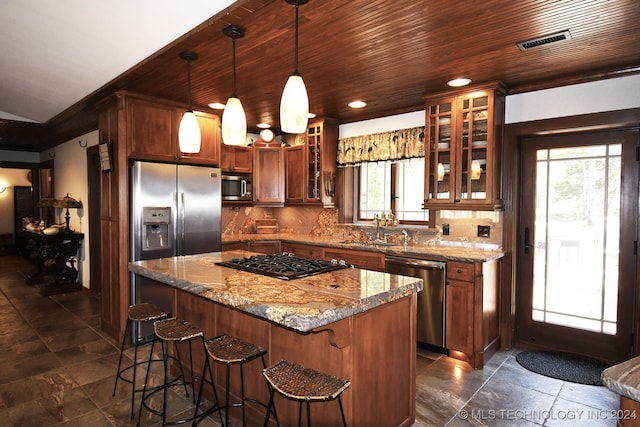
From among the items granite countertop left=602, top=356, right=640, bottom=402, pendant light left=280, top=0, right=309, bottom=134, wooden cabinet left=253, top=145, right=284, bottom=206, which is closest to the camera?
granite countertop left=602, top=356, right=640, bottom=402

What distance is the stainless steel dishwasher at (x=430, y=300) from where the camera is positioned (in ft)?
11.5

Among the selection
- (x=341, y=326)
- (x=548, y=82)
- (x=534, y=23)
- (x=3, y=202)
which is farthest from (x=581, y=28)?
(x=3, y=202)

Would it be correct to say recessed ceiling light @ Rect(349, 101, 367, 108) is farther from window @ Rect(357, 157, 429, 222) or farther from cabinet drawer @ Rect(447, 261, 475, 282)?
cabinet drawer @ Rect(447, 261, 475, 282)

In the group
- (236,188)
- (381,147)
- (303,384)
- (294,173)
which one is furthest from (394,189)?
(303,384)

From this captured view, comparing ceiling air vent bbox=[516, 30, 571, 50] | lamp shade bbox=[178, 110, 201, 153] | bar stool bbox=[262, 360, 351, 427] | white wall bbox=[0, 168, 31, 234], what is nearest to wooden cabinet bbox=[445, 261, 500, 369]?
ceiling air vent bbox=[516, 30, 571, 50]

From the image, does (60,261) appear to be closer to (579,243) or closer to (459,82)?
(459,82)

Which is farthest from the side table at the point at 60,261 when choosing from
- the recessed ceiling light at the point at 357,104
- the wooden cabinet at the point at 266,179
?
the recessed ceiling light at the point at 357,104

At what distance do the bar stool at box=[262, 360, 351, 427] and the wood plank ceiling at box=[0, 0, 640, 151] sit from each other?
1.91 m

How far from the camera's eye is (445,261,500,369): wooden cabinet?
3307 millimetres

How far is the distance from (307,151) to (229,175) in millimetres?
1131

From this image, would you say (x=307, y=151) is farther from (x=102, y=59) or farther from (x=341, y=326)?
(x=341, y=326)

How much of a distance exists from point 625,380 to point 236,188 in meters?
4.70

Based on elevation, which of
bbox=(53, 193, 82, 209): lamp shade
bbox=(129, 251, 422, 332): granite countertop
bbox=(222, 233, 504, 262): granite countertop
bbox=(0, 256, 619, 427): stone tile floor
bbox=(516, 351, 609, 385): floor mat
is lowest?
bbox=(0, 256, 619, 427): stone tile floor

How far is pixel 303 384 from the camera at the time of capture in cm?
161
